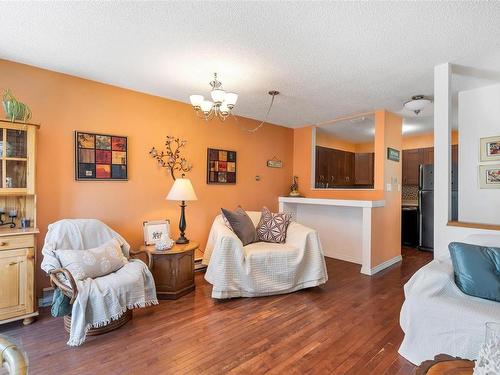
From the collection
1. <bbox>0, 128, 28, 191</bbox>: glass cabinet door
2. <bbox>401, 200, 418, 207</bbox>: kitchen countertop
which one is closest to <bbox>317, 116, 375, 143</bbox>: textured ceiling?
<bbox>401, 200, 418, 207</bbox>: kitchen countertop

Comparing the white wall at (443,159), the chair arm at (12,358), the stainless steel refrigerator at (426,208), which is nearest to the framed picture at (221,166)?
the white wall at (443,159)

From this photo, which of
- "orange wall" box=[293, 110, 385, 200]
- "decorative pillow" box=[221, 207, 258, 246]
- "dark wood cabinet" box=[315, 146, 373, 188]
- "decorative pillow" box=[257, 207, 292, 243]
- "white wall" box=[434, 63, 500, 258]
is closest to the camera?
"white wall" box=[434, 63, 500, 258]

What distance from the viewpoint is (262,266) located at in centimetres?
286

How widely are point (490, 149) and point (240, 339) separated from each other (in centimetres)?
330

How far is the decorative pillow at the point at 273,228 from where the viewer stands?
331 cm

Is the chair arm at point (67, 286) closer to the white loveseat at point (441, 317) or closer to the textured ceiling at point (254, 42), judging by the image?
the textured ceiling at point (254, 42)

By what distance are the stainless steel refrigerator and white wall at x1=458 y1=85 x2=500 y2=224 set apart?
1.95 meters

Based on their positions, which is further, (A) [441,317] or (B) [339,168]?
(B) [339,168]

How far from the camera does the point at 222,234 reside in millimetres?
2836

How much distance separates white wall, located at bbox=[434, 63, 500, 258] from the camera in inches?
97.1

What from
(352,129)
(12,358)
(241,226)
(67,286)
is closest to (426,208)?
(352,129)

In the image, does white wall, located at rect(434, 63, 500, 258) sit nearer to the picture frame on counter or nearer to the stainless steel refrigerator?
the picture frame on counter

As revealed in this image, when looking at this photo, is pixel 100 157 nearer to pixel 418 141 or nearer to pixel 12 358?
pixel 12 358

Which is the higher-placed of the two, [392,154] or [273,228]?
[392,154]
